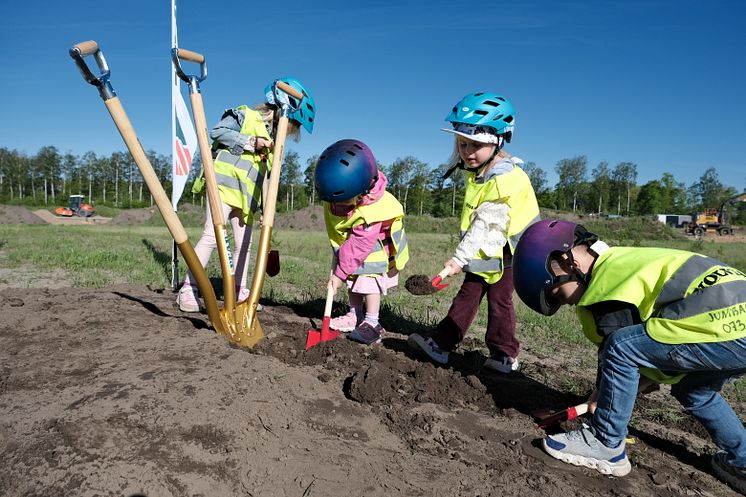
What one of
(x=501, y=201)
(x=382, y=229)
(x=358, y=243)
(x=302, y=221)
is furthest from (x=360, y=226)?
(x=302, y=221)

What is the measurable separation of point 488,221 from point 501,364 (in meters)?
1.13

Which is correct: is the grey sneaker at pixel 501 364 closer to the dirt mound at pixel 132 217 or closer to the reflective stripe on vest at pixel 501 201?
the reflective stripe on vest at pixel 501 201

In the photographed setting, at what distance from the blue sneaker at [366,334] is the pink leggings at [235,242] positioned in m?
1.39

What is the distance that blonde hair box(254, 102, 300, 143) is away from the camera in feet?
16.0

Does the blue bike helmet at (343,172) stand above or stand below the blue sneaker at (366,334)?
above

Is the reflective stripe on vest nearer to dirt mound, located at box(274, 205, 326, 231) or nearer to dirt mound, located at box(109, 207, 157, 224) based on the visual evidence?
dirt mound, located at box(274, 205, 326, 231)

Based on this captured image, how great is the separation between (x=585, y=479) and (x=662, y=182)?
260ft

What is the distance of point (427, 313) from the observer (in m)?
5.96

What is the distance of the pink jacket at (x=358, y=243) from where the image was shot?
14.1ft

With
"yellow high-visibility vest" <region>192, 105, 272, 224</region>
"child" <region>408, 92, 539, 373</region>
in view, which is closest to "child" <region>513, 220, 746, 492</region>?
"child" <region>408, 92, 539, 373</region>

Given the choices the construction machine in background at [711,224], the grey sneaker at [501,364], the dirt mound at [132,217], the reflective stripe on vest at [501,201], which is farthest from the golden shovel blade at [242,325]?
the construction machine in background at [711,224]

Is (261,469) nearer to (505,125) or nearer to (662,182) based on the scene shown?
(505,125)

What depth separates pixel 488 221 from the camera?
3701 mm

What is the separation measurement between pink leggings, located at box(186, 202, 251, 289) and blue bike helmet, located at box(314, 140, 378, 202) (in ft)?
4.22
